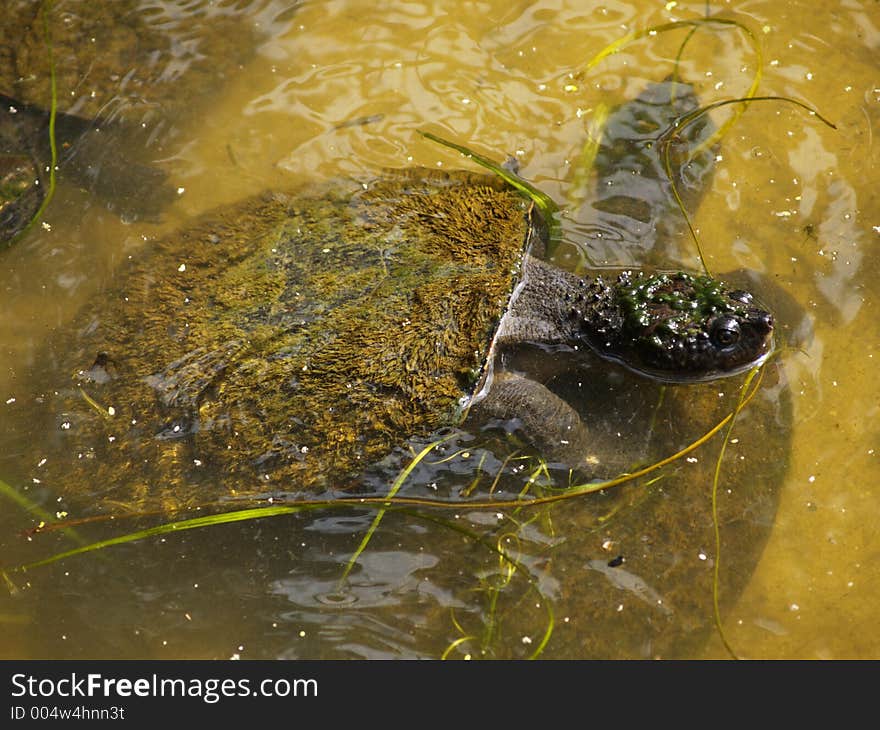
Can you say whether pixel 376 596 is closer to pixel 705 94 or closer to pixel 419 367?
pixel 419 367

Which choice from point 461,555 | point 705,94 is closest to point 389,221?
point 461,555

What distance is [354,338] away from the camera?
3.07 metres

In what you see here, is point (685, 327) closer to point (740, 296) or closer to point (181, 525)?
point (740, 296)

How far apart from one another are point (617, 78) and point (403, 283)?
7.27ft

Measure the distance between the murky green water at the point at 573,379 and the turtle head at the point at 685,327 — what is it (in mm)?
215

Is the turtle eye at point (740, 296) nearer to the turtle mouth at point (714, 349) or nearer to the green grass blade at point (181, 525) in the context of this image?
the turtle mouth at point (714, 349)

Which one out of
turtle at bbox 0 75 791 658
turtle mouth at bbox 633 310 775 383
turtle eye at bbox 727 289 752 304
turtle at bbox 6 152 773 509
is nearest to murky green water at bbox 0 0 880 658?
turtle at bbox 0 75 791 658

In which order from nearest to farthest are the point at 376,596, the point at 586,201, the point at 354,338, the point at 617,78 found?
1. the point at 354,338
2. the point at 376,596
3. the point at 586,201
4. the point at 617,78

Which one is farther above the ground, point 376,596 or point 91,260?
point 91,260

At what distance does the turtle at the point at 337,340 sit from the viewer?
3.09m

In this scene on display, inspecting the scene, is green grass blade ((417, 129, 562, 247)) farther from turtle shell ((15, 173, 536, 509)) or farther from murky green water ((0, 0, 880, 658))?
turtle shell ((15, 173, 536, 509))

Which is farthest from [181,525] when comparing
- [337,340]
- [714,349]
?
[714,349]

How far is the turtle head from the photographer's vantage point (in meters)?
3.38

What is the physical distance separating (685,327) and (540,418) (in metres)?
0.81
